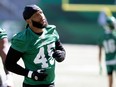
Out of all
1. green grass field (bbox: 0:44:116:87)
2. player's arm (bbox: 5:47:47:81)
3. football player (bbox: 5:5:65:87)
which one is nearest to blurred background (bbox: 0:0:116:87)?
green grass field (bbox: 0:44:116:87)

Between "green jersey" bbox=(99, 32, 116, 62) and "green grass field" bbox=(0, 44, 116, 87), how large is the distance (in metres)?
1.32

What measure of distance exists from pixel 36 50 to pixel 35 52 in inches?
1.1

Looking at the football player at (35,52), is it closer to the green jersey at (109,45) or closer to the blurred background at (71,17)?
the green jersey at (109,45)

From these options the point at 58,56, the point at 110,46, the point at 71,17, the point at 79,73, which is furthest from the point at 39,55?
the point at 71,17

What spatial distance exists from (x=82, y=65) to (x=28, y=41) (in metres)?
12.4

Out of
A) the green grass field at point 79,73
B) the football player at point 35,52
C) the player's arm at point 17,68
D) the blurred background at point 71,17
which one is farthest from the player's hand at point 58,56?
A: the blurred background at point 71,17

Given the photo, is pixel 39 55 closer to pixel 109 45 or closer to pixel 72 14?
pixel 109 45

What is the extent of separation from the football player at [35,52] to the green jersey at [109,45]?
605 cm

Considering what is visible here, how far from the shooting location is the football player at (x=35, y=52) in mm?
6762

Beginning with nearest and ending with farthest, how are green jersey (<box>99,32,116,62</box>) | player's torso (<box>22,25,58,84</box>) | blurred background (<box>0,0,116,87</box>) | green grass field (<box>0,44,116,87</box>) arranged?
player's torso (<box>22,25,58,84</box>) → green jersey (<box>99,32,116,62</box>) → green grass field (<box>0,44,116,87</box>) → blurred background (<box>0,0,116,87</box>)

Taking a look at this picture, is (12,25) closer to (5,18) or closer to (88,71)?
(5,18)

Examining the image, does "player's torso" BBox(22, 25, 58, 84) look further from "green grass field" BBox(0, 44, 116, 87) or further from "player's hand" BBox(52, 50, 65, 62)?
"green grass field" BBox(0, 44, 116, 87)

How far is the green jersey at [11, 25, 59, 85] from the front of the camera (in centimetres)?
677

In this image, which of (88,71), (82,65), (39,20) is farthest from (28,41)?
(82,65)
